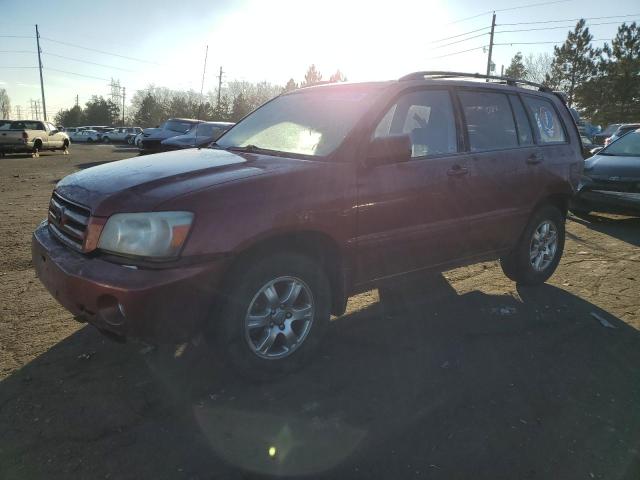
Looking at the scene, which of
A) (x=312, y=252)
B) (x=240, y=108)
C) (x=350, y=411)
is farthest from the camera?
(x=240, y=108)

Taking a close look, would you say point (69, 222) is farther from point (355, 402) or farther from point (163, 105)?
point (163, 105)

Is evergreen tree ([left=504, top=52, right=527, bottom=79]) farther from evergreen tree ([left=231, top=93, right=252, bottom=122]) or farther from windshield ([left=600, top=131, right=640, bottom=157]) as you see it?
windshield ([left=600, top=131, right=640, bottom=157])

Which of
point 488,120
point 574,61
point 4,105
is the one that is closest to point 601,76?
point 574,61

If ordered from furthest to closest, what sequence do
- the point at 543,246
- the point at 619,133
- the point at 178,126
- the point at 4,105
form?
1. the point at 4,105
2. the point at 178,126
3. the point at 619,133
4. the point at 543,246

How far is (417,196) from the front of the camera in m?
3.56

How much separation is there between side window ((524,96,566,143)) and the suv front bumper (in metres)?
3.66

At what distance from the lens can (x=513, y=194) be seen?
Answer: 14.6 feet

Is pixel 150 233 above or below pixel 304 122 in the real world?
below

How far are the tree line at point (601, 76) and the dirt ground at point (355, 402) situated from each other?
46264 millimetres

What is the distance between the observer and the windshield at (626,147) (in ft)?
29.1

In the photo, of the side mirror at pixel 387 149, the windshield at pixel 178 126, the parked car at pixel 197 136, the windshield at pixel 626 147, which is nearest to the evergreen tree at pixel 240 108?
the windshield at pixel 178 126

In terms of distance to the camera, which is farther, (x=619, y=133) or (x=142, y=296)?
(x=619, y=133)

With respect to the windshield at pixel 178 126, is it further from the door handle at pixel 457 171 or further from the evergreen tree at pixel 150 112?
the evergreen tree at pixel 150 112

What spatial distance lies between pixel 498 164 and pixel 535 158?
0.63 meters
